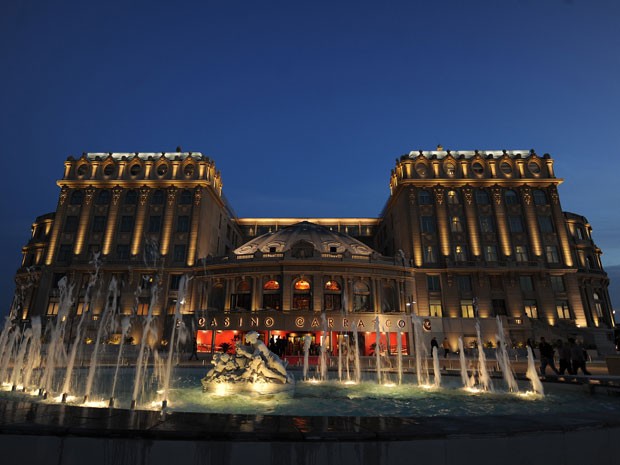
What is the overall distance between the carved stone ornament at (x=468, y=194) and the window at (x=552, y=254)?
13.0m

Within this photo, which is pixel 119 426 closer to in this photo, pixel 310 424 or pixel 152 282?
pixel 310 424

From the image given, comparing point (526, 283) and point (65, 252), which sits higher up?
point (65, 252)

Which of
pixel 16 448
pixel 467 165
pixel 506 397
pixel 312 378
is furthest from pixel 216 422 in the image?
pixel 467 165

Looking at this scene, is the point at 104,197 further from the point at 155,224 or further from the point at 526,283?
the point at 526,283

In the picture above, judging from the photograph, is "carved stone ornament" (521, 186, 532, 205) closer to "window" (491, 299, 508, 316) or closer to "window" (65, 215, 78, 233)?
"window" (491, 299, 508, 316)

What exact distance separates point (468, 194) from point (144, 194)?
172 ft

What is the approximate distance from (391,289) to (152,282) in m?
35.7

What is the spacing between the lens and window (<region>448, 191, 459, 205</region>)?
57875 mm

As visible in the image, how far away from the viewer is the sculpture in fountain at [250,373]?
527 inches

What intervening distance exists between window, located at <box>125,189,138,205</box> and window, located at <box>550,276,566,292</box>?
215 ft

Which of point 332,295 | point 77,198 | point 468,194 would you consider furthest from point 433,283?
point 77,198

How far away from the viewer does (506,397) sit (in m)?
12.9

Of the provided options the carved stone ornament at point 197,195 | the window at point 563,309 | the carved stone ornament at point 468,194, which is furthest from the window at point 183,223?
the window at point 563,309

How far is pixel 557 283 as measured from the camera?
5338 cm
